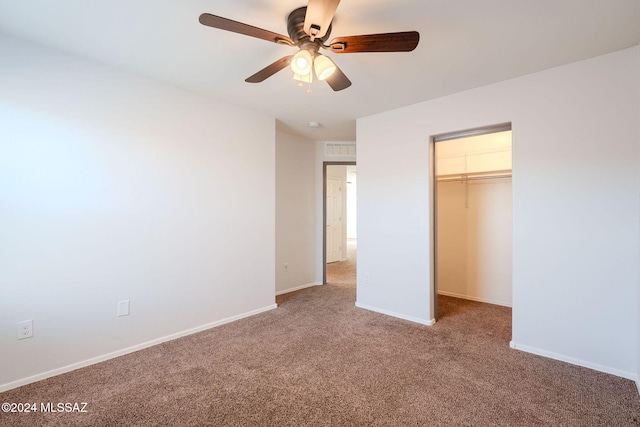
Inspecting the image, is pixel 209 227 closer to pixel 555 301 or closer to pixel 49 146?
pixel 49 146

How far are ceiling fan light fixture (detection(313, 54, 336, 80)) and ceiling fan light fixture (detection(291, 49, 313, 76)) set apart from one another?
77 millimetres

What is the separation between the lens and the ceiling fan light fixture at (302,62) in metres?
1.73

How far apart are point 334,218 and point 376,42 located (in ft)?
17.9

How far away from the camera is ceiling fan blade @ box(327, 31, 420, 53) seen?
1.55 meters

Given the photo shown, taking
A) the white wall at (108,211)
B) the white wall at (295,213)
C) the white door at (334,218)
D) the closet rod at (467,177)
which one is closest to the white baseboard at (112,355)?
the white wall at (108,211)

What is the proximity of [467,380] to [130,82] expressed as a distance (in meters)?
3.62

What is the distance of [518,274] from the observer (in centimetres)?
257

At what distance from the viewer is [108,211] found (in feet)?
7.89

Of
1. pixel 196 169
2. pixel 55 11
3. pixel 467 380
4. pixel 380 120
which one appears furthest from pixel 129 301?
pixel 380 120

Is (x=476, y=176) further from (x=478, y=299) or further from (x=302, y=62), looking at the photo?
(x=302, y=62)

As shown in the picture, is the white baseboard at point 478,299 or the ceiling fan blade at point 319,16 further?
the white baseboard at point 478,299

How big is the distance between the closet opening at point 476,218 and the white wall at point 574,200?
0.92 meters

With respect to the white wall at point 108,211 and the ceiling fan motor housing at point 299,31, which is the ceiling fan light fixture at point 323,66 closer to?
the ceiling fan motor housing at point 299,31

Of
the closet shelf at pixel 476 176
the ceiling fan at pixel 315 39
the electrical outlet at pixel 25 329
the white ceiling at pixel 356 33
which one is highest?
the white ceiling at pixel 356 33
